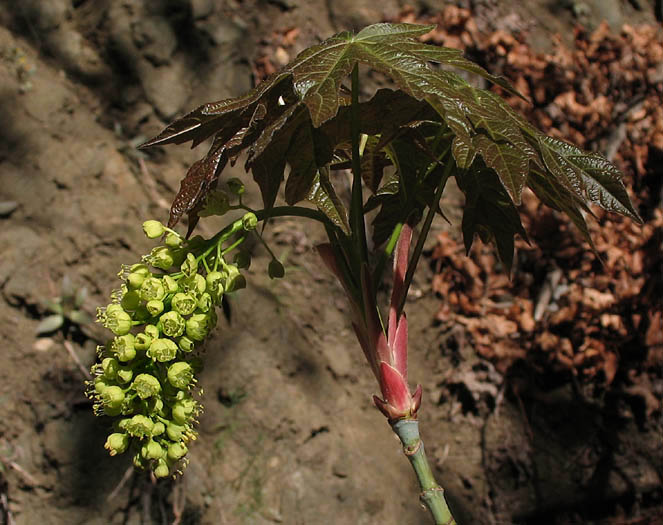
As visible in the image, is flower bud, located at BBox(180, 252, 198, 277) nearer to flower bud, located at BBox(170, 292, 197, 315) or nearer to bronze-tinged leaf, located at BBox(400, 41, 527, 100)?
flower bud, located at BBox(170, 292, 197, 315)

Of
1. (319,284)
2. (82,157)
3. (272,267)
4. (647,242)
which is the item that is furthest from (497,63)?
(272,267)

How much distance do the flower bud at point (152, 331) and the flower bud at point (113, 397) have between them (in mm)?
107

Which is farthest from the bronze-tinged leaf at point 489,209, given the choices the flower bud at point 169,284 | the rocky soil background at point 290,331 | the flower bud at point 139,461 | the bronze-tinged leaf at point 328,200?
the rocky soil background at point 290,331

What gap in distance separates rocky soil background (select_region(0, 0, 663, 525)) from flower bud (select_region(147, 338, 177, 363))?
1714 mm

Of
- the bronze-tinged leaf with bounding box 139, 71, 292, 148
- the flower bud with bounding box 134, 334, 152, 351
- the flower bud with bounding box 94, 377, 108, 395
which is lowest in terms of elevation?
the flower bud with bounding box 94, 377, 108, 395

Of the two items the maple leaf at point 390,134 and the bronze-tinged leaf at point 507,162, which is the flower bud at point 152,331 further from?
the bronze-tinged leaf at point 507,162

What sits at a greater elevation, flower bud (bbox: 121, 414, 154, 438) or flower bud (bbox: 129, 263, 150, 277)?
flower bud (bbox: 129, 263, 150, 277)

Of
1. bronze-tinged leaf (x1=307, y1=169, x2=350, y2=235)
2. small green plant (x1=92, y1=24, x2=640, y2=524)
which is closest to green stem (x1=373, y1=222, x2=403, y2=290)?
small green plant (x1=92, y1=24, x2=640, y2=524)

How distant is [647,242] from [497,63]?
5.29 feet

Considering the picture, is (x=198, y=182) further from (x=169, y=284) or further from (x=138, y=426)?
(x=138, y=426)

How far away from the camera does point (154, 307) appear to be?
98 centimetres

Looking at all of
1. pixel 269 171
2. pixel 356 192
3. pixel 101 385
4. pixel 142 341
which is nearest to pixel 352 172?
pixel 356 192

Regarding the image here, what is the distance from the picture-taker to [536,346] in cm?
340

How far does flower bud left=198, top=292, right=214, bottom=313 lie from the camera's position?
1025 mm
